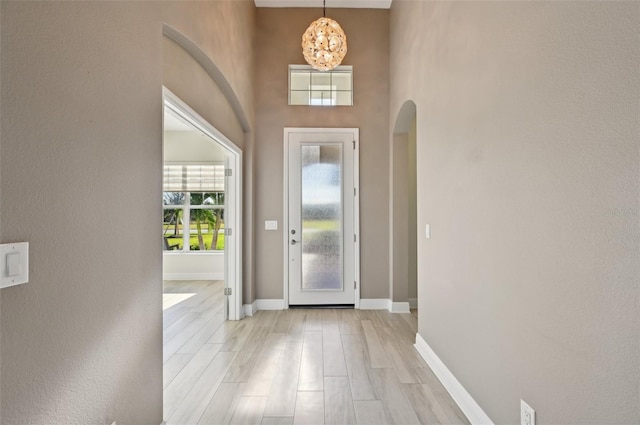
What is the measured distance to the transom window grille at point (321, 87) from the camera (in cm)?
424

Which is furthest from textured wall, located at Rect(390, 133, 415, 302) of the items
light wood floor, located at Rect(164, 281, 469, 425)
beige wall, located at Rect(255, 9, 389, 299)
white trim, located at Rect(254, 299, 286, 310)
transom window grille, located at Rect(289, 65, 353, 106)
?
white trim, located at Rect(254, 299, 286, 310)

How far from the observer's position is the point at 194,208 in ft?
21.6

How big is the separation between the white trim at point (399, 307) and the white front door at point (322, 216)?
0.54m

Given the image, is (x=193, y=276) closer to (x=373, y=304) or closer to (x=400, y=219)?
(x=373, y=304)

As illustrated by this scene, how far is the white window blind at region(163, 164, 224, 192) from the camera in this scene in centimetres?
641

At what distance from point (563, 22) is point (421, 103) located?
1749 mm

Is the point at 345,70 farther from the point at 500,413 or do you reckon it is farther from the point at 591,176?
the point at 500,413

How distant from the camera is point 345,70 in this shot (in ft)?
13.9

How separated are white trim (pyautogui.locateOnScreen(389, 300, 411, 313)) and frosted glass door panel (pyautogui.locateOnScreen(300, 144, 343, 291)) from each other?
72 centimetres

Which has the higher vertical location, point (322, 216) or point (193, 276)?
point (322, 216)

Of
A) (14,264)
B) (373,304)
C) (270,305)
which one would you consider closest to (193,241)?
(270,305)

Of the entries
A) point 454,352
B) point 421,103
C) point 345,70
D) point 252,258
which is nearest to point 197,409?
point 454,352

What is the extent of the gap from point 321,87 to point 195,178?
361 centimetres

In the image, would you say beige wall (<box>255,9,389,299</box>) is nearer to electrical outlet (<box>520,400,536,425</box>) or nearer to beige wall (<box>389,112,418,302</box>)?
beige wall (<box>389,112,418,302</box>)
